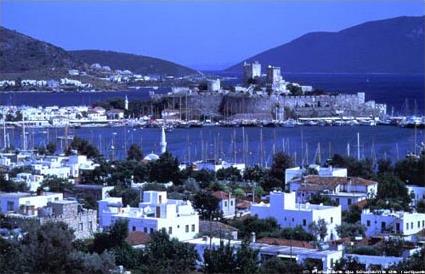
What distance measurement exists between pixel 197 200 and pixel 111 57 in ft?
Result: 256

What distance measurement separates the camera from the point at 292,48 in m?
88.9

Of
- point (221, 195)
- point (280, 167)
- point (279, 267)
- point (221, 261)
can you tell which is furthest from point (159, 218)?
point (280, 167)

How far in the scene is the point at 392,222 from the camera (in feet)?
30.6

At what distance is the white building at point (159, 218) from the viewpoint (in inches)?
352

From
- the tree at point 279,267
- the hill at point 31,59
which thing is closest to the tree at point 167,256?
the tree at point 279,267

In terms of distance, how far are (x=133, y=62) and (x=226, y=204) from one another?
254 feet

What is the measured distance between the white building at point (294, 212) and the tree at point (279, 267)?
2.54 meters

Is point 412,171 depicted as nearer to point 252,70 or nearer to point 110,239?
point 110,239

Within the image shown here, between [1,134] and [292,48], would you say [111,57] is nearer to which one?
[292,48]

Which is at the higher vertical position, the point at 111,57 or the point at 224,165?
the point at 111,57

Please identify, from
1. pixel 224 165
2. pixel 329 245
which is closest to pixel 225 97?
pixel 224 165

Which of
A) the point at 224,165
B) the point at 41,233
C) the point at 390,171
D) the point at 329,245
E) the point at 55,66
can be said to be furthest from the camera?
the point at 55,66

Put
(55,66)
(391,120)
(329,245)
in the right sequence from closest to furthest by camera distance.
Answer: (329,245), (391,120), (55,66)

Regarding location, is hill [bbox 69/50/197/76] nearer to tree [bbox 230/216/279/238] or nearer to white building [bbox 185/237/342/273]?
tree [bbox 230/216/279/238]
